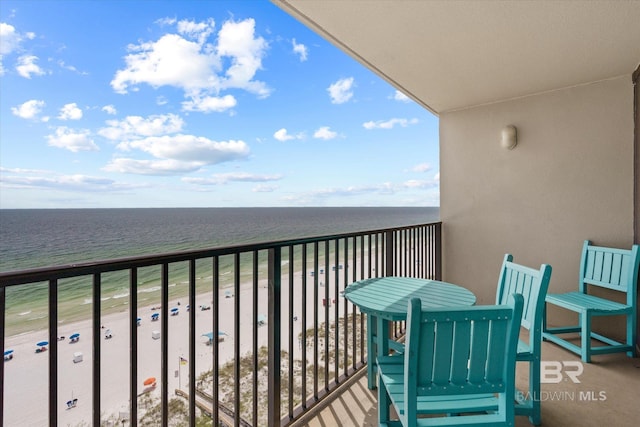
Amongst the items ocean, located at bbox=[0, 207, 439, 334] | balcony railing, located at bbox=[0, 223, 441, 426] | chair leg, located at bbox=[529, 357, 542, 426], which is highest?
balcony railing, located at bbox=[0, 223, 441, 426]

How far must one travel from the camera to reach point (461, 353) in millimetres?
1012

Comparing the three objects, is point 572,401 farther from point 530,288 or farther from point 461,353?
point 461,353

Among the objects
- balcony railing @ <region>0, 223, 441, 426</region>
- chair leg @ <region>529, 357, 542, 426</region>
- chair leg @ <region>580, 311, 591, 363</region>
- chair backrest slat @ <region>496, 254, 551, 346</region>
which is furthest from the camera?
Result: chair leg @ <region>580, 311, 591, 363</region>

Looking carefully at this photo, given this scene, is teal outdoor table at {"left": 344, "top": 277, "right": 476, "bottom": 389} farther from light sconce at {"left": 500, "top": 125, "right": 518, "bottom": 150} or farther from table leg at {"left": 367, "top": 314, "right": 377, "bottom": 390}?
light sconce at {"left": 500, "top": 125, "right": 518, "bottom": 150}

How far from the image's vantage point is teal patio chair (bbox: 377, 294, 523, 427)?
98 centimetres

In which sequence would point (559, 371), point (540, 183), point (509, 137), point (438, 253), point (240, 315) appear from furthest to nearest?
point (438, 253)
point (509, 137)
point (540, 183)
point (240, 315)
point (559, 371)

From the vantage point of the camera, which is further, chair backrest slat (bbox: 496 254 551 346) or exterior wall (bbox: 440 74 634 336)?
exterior wall (bbox: 440 74 634 336)

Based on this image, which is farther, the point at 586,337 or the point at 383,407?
the point at 586,337

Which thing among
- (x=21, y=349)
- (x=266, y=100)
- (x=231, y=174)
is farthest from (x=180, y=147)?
(x=21, y=349)

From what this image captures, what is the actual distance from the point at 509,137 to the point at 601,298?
1741 millimetres

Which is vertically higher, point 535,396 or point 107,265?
point 107,265

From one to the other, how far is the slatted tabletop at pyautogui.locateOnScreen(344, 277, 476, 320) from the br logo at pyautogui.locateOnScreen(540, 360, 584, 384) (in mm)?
1053

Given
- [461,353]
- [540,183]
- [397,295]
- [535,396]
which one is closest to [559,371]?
[535,396]

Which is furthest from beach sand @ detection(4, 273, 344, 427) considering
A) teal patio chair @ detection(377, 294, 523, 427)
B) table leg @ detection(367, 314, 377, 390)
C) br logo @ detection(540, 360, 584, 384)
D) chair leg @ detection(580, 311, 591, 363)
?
teal patio chair @ detection(377, 294, 523, 427)
